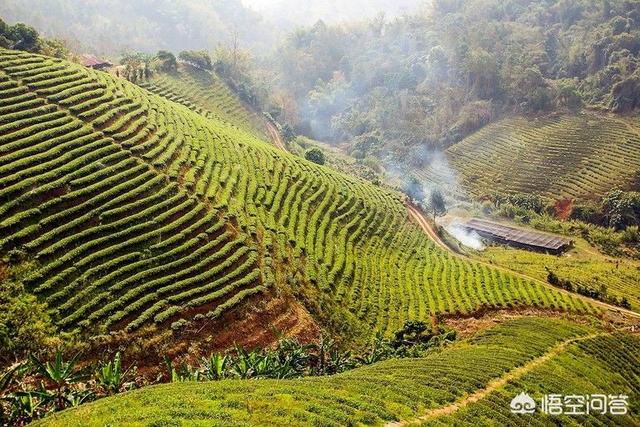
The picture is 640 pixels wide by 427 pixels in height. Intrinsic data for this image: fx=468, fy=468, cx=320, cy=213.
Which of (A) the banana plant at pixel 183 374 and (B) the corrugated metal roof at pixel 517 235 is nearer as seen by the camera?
(A) the banana plant at pixel 183 374

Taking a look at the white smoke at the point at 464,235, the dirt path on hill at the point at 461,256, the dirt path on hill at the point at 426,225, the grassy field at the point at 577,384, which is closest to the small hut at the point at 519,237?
the white smoke at the point at 464,235

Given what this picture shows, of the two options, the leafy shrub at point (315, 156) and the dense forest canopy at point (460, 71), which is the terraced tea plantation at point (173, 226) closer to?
the leafy shrub at point (315, 156)

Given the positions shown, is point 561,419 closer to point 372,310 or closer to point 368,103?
point 372,310

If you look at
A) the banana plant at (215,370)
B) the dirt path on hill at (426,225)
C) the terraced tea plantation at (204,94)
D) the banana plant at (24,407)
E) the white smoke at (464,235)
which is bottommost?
the white smoke at (464,235)

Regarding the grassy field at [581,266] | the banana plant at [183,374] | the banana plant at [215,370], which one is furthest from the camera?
the grassy field at [581,266]

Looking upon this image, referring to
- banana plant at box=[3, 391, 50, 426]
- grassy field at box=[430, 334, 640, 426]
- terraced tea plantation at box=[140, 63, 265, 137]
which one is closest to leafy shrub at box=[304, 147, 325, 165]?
terraced tea plantation at box=[140, 63, 265, 137]

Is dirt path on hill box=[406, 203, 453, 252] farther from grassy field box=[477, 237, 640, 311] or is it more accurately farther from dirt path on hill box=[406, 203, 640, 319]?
grassy field box=[477, 237, 640, 311]

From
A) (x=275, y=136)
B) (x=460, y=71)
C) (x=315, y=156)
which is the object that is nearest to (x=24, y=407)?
(x=315, y=156)
